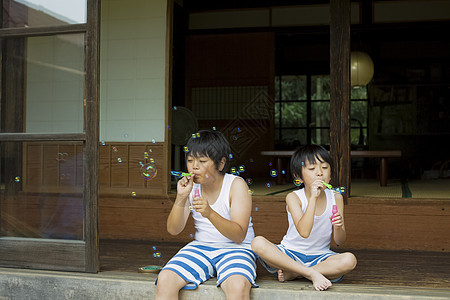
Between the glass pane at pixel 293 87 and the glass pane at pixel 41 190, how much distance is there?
22.8 ft

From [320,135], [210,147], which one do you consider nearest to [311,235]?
[210,147]

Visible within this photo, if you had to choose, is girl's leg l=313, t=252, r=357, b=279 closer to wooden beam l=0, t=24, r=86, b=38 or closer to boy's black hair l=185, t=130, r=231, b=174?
boy's black hair l=185, t=130, r=231, b=174

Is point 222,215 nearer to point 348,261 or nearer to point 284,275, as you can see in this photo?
point 284,275

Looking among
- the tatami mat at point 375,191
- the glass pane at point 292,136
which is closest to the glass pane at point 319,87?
the glass pane at point 292,136

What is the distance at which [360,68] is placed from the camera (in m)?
6.62

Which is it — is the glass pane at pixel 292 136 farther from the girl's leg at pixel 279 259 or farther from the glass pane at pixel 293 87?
the girl's leg at pixel 279 259

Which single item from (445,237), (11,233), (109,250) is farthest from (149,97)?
(445,237)

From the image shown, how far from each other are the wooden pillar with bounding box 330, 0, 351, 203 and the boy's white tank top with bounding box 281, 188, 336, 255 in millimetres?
1073

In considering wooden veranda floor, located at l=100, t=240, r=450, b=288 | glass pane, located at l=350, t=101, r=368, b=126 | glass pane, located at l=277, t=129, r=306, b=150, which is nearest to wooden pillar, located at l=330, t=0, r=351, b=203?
wooden veranda floor, located at l=100, t=240, r=450, b=288

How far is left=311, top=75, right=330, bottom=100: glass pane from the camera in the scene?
964 centimetres

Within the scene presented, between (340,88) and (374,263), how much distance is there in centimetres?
126

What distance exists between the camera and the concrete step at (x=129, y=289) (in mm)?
2465

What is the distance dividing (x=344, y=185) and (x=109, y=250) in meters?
1.75

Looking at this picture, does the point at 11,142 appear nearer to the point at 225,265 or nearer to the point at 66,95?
the point at 66,95
